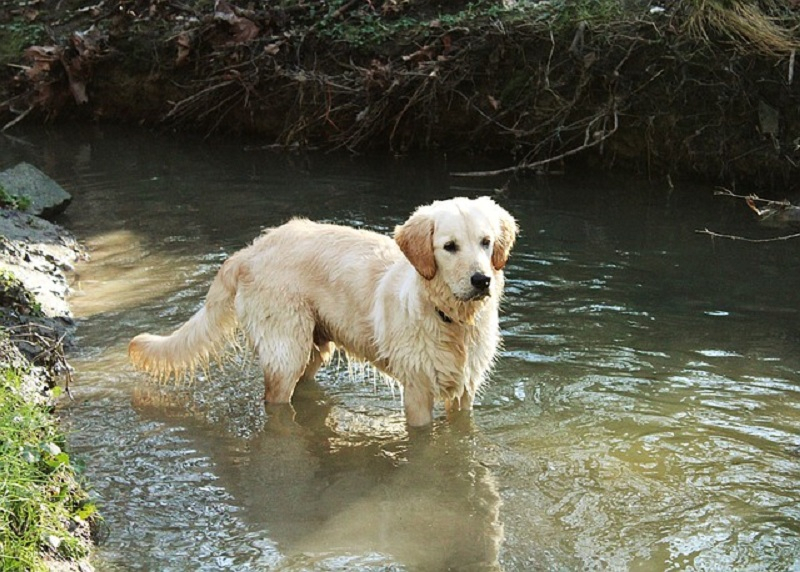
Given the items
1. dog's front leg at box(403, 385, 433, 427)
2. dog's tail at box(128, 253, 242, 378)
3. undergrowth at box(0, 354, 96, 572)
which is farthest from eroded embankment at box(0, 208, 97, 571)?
dog's front leg at box(403, 385, 433, 427)

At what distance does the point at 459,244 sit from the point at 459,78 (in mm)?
7972

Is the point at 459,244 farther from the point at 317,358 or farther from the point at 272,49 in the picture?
the point at 272,49

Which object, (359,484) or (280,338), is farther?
(280,338)

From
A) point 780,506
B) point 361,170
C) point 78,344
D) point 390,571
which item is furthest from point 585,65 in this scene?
point 390,571

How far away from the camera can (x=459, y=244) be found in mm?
5621

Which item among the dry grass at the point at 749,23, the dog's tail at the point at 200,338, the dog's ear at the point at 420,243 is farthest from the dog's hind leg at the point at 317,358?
the dry grass at the point at 749,23

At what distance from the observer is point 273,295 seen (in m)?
6.54

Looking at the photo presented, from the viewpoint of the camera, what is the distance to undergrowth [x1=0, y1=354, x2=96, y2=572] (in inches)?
162

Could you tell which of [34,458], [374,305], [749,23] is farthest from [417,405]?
[749,23]

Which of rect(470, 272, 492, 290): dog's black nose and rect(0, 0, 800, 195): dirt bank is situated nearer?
rect(470, 272, 492, 290): dog's black nose

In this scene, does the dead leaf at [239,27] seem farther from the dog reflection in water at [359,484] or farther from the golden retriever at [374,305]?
the dog reflection in water at [359,484]

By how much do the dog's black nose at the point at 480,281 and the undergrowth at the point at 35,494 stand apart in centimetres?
228

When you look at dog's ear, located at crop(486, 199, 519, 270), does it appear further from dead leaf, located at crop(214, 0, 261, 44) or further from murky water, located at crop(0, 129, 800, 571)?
dead leaf, located at crop(214, 0, 261, 44)

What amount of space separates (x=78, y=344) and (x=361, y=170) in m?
6.25
